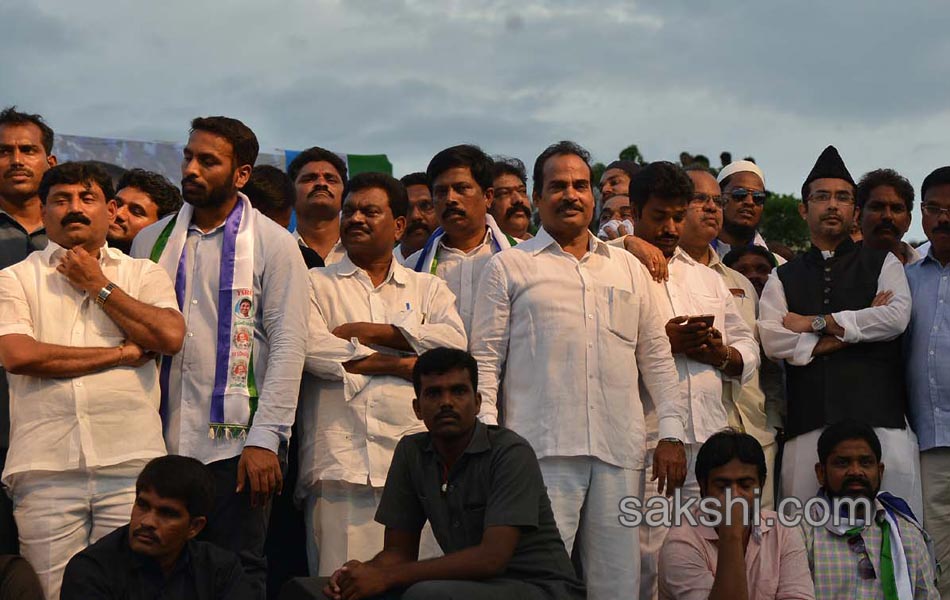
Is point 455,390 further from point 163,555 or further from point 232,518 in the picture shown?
point 163,555

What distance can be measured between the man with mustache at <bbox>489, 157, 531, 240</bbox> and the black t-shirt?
319 centimetres

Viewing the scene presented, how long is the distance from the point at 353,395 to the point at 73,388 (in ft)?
4.58

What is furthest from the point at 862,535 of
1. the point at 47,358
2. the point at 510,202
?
the point at 47,358

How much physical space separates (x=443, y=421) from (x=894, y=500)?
8.99 feet

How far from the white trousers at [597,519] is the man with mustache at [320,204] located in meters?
2.56

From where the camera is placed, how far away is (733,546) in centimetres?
607

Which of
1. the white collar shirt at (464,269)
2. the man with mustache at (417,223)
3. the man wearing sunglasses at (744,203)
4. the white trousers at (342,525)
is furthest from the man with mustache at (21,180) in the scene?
the man wearing sunglasses at (744,203)

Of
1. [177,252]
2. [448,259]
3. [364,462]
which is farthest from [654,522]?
[177,252]

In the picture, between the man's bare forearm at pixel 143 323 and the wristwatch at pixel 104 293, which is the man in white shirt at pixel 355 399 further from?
the wristwatch at pixel 104 293

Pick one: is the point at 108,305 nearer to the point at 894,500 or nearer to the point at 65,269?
the point at 65,269

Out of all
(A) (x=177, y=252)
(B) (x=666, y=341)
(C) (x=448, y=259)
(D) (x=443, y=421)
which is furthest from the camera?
(C) (x=448, y=259)

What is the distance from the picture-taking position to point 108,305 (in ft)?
19.4

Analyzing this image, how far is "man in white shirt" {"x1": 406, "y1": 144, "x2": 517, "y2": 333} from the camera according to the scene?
7.33 meters

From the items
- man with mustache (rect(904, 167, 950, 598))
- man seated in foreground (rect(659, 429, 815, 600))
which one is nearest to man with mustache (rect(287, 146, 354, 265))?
man seated in foreground (rect(659, 429, 815, 600))
